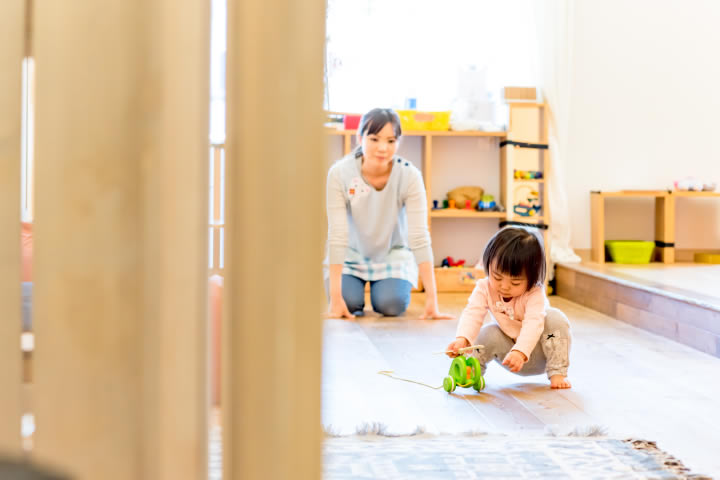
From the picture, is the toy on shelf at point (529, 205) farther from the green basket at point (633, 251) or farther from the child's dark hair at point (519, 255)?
the child's dark hair at point (519, 255)

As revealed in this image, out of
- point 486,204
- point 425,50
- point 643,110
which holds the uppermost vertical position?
point 425,50

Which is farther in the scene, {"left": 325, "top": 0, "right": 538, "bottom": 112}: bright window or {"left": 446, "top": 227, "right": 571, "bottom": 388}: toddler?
{"left": 325, "top": 0, "right": 538, "bottom": 112}: bright window

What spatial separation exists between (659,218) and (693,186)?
242mm

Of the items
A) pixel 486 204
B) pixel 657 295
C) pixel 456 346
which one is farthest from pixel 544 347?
pixel 486 204

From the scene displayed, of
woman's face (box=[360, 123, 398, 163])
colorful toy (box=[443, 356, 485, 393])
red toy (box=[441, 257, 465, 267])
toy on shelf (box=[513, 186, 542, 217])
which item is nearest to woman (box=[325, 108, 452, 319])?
woman's face (box=[360, 123, 398, 163])

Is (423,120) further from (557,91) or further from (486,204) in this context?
(557,91)

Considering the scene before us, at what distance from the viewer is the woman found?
2861 millimetres

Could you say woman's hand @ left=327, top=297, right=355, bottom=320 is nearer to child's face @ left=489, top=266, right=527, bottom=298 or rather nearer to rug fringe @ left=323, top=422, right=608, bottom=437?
child's face @ left=489, top=266, right=527, bottom=298

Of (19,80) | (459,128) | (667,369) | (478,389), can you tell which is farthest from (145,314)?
(459,128)

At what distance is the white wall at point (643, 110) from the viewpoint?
4.19 metres

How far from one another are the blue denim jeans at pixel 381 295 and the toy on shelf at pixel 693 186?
1.85 meters

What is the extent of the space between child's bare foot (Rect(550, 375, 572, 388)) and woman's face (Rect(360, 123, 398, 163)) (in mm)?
1304

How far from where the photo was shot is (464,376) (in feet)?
5.67

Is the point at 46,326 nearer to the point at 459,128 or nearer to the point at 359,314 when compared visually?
the point at 359,314
